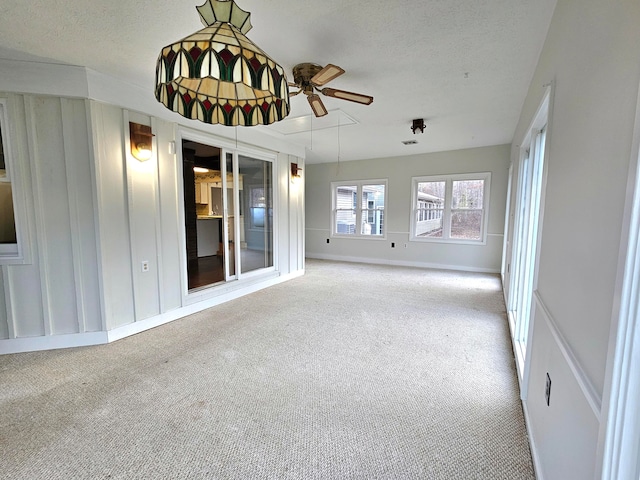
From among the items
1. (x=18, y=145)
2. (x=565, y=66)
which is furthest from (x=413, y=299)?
(x=18, y=145)

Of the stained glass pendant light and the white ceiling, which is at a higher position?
the white ceiling

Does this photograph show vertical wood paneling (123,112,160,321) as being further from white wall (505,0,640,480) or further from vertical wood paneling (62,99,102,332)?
white wall (505,0,640,480)

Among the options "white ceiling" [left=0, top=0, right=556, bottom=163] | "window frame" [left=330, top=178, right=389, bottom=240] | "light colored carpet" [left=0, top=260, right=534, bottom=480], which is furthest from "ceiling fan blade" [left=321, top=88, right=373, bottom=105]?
"window frame" [left=330, top=178, right=389, bottom=240]

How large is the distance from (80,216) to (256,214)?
240 centimetres

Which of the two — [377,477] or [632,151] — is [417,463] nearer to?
[377,477]

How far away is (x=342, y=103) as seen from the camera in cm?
344

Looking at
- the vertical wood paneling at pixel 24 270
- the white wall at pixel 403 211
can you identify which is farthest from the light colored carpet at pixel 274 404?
the white wall at pixel 403 211

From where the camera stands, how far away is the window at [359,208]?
6.96 meters

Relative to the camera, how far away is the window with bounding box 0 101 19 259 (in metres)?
2.48

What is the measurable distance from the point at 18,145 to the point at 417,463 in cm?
384

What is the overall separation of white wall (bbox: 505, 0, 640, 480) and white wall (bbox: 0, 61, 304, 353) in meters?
3.45

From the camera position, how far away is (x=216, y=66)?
115 cm

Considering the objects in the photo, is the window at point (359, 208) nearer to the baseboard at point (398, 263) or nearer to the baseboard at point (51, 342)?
the baseboard at point (398, 263)

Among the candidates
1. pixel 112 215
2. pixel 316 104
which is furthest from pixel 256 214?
pixel 316 104
